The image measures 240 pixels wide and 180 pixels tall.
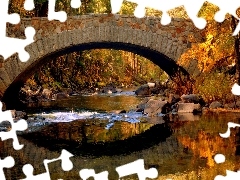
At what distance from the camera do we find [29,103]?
18656 millimetres

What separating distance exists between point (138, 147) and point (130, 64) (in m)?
27.2

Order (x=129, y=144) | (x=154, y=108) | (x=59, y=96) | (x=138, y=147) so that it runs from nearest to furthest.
Answer: (x=138, y=147) < (x=129, y=144) < (x=154, y=108) < (x=59, y=96)

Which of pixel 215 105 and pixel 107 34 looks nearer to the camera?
pixel 215 105

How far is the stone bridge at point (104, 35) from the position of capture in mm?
14664

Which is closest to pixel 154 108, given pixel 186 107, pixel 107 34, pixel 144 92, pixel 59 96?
pixel 186 107

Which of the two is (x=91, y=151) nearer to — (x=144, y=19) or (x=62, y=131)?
(x=62, y=131)

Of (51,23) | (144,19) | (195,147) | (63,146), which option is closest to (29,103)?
(51,23)

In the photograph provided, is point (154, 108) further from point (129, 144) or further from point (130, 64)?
point (130, 64)

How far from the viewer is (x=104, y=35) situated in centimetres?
1473

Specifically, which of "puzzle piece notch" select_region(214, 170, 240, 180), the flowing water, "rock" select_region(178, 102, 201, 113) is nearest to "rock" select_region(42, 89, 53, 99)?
the flowing water

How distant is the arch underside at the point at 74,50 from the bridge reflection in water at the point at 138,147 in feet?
13.5

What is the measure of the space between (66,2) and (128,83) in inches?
471

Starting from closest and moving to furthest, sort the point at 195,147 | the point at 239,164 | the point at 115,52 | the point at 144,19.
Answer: the point at 239,164 → the point at 195,147 → the point at 144,19 → the point at 115,52

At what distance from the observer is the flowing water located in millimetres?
6402
